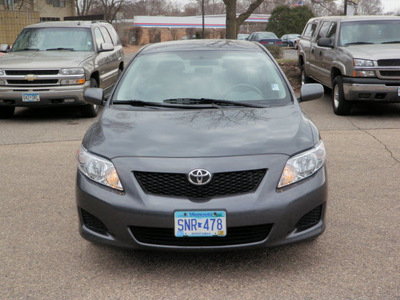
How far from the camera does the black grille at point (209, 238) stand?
346 centimetres

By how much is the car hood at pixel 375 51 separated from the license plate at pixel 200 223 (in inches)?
268

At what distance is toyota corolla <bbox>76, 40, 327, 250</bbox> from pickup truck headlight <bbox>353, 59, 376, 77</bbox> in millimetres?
5451

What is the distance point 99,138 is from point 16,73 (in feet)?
20.9

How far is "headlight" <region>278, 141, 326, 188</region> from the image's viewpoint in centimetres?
353

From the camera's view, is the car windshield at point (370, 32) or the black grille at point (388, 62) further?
the car windshield at point (370, 32)

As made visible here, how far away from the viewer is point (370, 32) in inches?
407

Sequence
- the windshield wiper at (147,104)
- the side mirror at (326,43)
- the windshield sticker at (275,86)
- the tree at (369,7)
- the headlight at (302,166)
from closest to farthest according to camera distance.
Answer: the headlight at (302,166) < the windshield wiper at (147,104) < the windshield sticker at (275,86) < the side mirror at (326,43) < the tree at (369,7)

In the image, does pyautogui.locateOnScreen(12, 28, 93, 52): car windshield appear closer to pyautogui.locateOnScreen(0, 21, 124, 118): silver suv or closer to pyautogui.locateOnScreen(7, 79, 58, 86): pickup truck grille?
pyautogui.locateOnScreen(0, 21, 124, 118): silver suv

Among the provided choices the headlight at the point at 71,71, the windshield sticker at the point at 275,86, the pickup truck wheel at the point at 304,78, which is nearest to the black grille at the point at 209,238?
the windshield sticker at the point at 275,86

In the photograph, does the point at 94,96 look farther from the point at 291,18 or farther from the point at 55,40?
the point at 291,18

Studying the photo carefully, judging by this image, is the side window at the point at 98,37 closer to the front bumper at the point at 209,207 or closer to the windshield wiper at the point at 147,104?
the windshield wiper at the point at 147,104

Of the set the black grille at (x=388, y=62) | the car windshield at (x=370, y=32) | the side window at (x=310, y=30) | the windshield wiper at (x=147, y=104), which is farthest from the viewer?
the side window at (x=310, y=30)

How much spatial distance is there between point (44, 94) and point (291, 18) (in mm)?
42158

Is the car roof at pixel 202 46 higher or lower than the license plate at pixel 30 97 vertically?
higher
